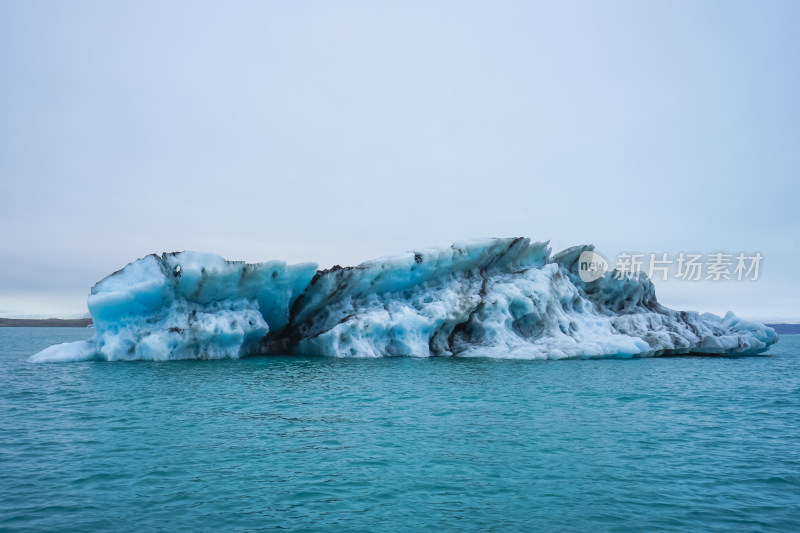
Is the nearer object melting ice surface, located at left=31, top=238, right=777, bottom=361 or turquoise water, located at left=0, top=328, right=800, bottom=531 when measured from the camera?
turquoise water, located at left=0, top=328, right=800, bottom=531

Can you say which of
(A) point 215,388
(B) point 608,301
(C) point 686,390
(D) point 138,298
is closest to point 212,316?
(D) point 138,298

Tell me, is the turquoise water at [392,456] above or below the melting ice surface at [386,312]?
below

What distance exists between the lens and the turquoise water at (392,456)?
25.3 feet

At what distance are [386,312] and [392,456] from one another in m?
20.6

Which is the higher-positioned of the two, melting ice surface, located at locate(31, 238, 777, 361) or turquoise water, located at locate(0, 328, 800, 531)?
melting ice surface, located at locate(31, 238, 777, 361)

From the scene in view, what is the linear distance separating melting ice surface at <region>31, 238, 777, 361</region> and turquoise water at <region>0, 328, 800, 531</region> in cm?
711

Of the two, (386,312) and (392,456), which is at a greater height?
(386,312)

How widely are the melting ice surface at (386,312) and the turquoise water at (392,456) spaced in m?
7.11

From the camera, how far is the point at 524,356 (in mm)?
31250

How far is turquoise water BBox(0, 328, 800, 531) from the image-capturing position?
25.3 ft

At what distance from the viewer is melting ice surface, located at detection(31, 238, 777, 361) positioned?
27.0 meters

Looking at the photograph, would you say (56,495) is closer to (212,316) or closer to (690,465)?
(690,465)

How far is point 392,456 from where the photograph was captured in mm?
10625

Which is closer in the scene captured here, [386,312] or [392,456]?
[392,456]
